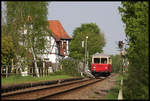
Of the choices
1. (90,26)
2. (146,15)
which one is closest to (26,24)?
(146,15)

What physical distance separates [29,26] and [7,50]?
751 centimetres

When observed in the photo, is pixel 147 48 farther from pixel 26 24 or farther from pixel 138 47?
pixel 26 24

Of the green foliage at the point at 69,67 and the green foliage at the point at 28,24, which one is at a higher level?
the green foliage at the point at 28,24

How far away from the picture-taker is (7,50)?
29.4 metres

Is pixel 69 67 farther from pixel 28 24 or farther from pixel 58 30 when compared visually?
pixel 58 30

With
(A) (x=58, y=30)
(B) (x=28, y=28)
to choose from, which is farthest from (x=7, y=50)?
(A) (x=58, y=30)

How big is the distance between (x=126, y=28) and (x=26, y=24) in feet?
62.3

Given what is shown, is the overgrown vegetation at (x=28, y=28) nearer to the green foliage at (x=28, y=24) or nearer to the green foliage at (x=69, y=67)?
the green foliage at (x=28, y=24)

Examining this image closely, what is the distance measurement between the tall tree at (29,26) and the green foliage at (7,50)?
3.22 meters

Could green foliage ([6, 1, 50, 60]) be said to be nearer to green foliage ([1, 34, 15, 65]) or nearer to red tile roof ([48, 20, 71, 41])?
green foliage ([1, 34, 15, 65])

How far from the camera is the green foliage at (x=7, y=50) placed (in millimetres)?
27953

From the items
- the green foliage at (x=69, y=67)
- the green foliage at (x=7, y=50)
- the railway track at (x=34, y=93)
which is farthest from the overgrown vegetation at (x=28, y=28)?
the railway track at (x=34, y=93)

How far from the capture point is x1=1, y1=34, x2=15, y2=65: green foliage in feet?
91.7

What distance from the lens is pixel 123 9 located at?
19.6 m
